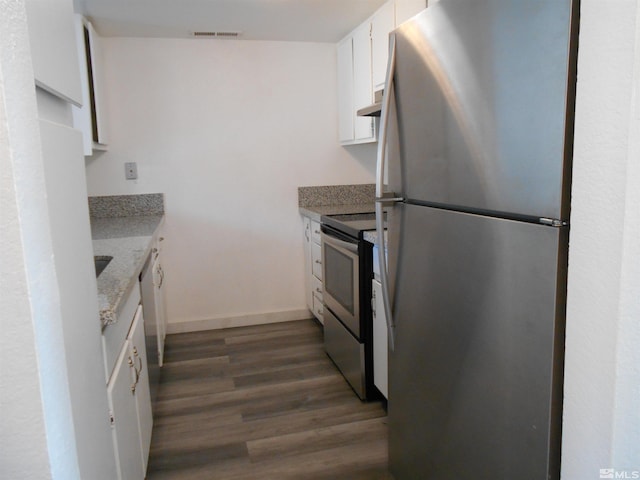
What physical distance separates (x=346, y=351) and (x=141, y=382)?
1206 millimetres

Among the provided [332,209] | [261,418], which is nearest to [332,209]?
[332,209]

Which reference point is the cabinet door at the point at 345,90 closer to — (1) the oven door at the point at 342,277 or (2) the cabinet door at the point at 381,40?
(2) the cabinet door at the point at 381,40

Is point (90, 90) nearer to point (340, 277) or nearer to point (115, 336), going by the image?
point (340, 277)

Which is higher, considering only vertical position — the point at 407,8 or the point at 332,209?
the point at 407,8

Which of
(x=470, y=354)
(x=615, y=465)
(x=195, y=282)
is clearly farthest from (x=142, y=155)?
(x=615, y=465)

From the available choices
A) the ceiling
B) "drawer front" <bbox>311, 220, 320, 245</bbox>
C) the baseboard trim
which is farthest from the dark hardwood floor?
the ceiling

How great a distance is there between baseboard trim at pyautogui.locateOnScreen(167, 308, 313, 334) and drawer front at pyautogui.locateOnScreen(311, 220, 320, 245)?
0.73m

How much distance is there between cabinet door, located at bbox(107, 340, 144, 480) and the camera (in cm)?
131

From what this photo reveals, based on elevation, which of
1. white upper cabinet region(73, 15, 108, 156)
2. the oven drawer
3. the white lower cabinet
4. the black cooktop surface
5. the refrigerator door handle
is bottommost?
the oven drawer

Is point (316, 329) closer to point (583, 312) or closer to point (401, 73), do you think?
point (401, 73)

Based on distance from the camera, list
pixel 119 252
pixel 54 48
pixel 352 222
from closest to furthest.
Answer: pixel 54 48 < pixel 119 252 < pixel 352 222

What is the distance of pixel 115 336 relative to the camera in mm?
1389

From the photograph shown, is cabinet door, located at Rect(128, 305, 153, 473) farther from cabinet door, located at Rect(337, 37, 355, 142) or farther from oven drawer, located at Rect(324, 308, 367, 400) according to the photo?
cabinet door, located at Rect(337, 37, 355, 142)

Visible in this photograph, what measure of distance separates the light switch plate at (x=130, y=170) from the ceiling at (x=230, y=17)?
88 centimetres
